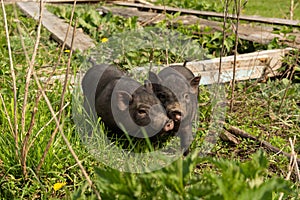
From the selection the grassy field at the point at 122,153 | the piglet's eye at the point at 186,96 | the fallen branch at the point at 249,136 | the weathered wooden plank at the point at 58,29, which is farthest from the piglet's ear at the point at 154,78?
the weathered wooden plank at the point at 58,29

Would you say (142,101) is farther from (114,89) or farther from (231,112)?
(231,112)

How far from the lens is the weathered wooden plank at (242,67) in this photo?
4676 millimetres

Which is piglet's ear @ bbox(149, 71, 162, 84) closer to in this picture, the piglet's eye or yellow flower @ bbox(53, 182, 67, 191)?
the piglet's eye

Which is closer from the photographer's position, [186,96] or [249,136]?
[186,96]

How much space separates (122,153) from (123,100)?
0.36m

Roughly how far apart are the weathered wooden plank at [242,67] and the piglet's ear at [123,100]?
3.67 feet

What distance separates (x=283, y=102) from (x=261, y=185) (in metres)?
3.04

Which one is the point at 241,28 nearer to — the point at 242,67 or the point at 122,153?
the point at 242,67

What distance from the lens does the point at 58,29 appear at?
22.0ft

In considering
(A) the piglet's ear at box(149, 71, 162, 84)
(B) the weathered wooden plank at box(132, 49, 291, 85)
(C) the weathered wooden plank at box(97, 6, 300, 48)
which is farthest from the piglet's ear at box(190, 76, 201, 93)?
(C) the weathered wooden plank at box(97, 6, 300, 48)

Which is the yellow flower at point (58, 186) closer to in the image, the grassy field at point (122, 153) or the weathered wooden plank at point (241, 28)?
the grassy field at point (122, 153)

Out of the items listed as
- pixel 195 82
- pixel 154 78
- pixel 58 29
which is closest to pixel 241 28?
pixel 58 29

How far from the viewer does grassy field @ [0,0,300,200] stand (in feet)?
5.27

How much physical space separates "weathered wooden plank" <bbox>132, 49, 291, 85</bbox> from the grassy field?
0.32 ft
